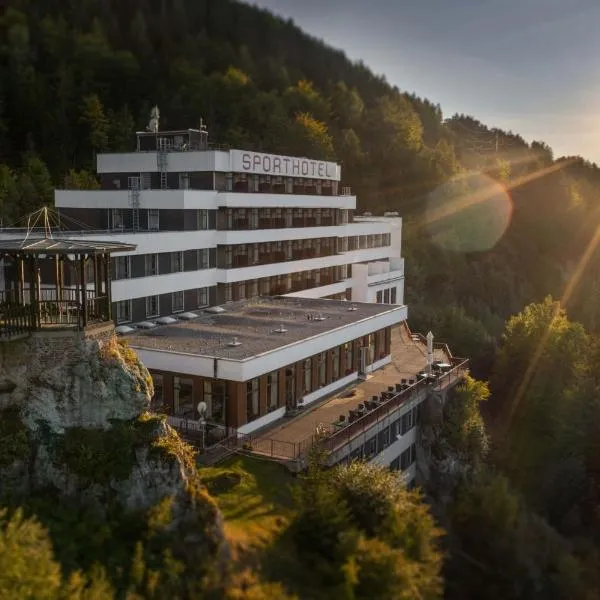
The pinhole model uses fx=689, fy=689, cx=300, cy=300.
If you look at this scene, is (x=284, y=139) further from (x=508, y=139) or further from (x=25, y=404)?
(x=508, y=139)

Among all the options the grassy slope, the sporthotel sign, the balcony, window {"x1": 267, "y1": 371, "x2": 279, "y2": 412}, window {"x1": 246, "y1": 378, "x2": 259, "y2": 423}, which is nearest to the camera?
the grassy slope

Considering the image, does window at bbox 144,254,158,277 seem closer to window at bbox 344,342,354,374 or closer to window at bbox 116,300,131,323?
window at bbox 116,300,131,323

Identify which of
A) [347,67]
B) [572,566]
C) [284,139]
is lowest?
[572,566]

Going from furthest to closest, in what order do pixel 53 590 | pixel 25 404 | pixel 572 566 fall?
pixel 572 566 → pixel 25 404 → pixel 53 590

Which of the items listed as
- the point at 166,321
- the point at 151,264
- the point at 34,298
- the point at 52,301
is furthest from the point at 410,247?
the point at 34,298

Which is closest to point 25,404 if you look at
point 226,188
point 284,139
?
point 226,188

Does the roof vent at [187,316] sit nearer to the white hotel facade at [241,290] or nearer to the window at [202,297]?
the white hotel facade at [241,290]

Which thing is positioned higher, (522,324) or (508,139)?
(508,139)

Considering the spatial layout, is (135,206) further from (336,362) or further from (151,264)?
(336,362)

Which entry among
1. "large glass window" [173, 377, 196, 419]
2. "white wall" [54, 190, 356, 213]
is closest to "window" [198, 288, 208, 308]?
"white wall" [54, 190, 356, 213]
